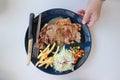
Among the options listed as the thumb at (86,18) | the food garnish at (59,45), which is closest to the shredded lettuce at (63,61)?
the food garnish at (59,45)

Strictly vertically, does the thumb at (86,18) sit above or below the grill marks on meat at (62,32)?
above

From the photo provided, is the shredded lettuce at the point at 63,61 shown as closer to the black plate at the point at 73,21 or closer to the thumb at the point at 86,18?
the black plate at the point at 73,21

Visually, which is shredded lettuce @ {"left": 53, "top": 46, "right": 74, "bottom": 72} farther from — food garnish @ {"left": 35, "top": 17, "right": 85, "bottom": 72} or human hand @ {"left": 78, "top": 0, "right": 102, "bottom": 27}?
human hand @ {"left": 78, "top": 0, "right": 102, "bottom": 27}

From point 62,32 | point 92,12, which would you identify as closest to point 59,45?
point 62,32

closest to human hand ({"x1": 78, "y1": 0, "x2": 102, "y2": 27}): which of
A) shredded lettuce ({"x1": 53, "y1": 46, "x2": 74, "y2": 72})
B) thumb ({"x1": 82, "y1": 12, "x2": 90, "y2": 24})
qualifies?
thumb ({"x1": 82, "y1": 12, "x2": 90, "y2": 24})

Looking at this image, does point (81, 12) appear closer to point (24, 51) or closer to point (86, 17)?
point (86, 17)
